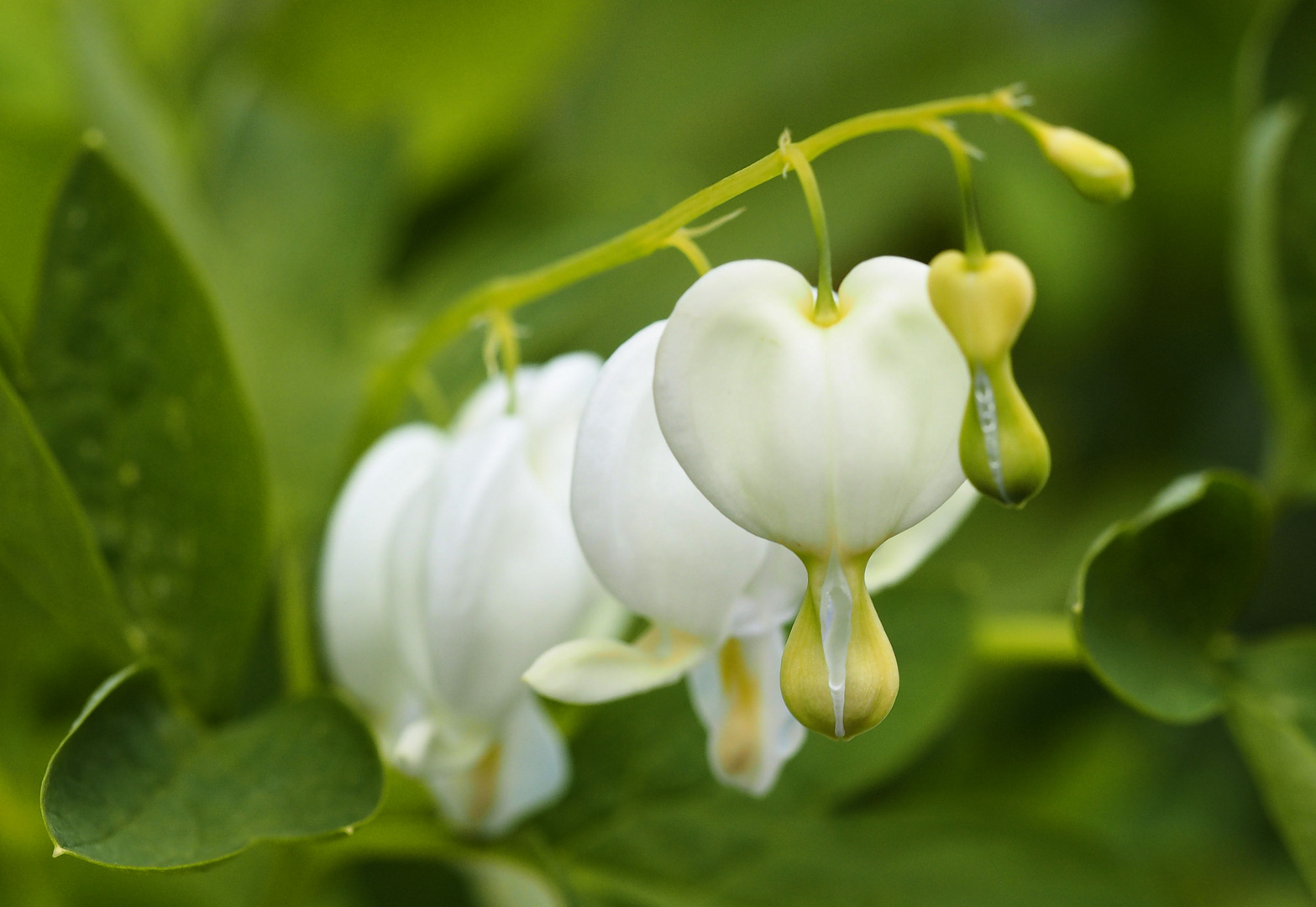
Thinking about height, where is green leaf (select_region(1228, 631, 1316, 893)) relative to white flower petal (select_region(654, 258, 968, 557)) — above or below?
below

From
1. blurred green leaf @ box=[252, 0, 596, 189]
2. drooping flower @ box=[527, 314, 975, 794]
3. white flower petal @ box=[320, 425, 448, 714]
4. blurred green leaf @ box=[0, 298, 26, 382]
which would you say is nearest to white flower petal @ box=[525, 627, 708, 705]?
drooping flower @ box=[527, 314, 975, 794]

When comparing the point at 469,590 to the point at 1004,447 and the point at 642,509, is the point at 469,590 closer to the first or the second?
the point at 642,509

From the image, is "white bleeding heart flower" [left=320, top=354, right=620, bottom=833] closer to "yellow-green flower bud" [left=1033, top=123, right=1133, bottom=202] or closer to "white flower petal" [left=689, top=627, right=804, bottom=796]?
"white flower petal" [left=689, top=627, right=804, bottom=796]

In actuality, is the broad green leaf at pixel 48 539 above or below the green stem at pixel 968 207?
below

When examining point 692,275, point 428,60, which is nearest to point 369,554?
point 692,275

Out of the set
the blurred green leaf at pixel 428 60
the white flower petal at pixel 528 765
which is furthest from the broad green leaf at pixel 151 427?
the blurred green leaf at pixel 428 60

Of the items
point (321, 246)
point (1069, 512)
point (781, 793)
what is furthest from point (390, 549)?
point (1069, 512)

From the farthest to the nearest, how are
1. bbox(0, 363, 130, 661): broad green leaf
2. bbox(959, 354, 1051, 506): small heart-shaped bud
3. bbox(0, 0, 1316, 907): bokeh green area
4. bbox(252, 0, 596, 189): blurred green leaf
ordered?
bbox(252, 0, 596, 189): blurred green leaf
bbox(0, 0, 1316, 907): bokeh green area
bbox(0, 363, 130, 661): broad green leaf
bbox(959, 354, 1051, 506): small heart-shaped bud

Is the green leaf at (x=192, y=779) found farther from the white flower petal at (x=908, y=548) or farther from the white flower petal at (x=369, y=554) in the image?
the white flower petal at (x=908, y=548)
